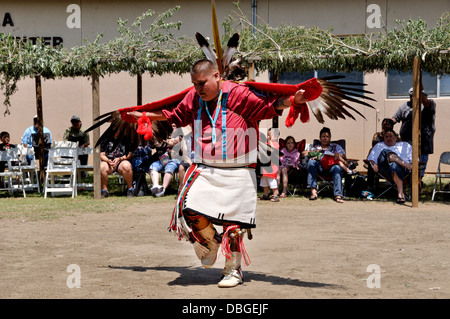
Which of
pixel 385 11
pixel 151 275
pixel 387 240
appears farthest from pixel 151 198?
pixel 385 11

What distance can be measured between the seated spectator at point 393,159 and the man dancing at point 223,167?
19.6 feet

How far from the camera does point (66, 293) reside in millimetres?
4625

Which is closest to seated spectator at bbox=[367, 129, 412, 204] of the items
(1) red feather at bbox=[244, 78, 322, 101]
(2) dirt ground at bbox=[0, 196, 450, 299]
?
(2) dirt ground at bbox=[0, 196, 450, 299]

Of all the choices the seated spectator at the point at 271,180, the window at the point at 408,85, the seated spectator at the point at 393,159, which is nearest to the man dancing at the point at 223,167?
the seated spectator at the point at 271,180

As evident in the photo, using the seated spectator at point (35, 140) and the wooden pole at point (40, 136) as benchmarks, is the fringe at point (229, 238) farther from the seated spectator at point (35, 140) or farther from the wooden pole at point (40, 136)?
the wooden pole at point (40, 136)

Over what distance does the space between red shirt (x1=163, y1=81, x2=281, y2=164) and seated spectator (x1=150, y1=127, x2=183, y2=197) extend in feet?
19.1

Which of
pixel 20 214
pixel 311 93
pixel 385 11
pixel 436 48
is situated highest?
pixel 385 11

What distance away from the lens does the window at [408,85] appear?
1484 centimetres

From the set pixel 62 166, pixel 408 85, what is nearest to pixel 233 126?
pixel 62 166

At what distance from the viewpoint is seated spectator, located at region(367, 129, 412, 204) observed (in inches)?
409

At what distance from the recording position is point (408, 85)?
1495 centimetres

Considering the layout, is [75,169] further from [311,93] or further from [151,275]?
[311,93]

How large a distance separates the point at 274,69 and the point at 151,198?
10.0 feet

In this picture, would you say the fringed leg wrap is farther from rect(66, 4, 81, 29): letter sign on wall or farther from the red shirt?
rect(66, 4, 81, 29): letter sign on wall
